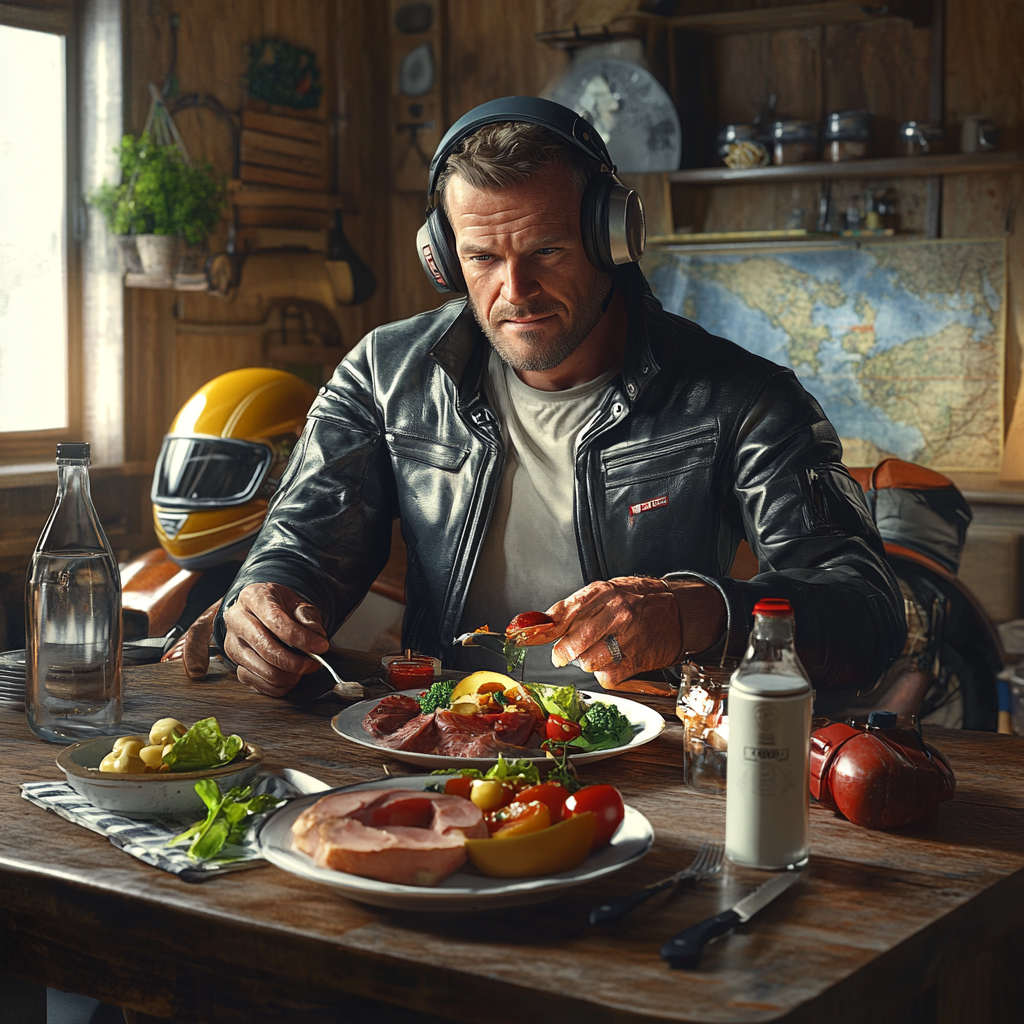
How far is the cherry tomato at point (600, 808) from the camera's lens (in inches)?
38.1

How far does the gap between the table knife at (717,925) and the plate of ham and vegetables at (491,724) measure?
30 centimetres

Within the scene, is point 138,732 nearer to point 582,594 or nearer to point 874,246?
point 582,594

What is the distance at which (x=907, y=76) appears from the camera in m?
4.59

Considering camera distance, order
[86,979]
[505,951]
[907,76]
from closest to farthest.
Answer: [505,951] → [86,979] → [907,76]

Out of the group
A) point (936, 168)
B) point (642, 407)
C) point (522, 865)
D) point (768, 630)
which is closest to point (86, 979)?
point (522, 865)

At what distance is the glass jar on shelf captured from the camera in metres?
1.18

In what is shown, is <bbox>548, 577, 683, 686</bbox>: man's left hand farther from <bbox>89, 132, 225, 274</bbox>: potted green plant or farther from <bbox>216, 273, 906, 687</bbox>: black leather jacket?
<bbox>89, 132, 225, 274</bbox>: potted green plant

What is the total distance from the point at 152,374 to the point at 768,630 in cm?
364

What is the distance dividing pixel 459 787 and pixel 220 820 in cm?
19

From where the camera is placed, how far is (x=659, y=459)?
6.34 ft

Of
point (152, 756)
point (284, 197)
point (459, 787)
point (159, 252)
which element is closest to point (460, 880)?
point (459, 787)

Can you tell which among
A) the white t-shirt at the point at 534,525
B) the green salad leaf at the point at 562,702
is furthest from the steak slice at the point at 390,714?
the white t-shirt at the point at 534,525

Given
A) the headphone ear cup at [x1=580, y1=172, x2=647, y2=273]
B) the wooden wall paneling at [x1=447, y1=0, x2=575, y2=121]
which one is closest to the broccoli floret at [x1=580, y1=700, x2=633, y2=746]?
the headphone ear cup at [x1=580, y1=172, x2=647, y2=273]

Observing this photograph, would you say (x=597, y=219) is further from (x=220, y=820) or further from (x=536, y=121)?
(x=220, y=820)
